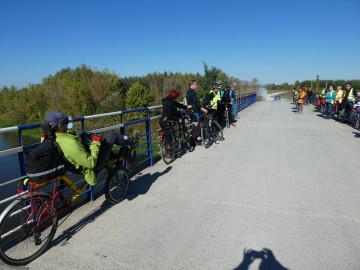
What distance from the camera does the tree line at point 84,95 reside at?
35.1 m

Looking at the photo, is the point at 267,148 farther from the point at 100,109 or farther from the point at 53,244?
the point at 100,109

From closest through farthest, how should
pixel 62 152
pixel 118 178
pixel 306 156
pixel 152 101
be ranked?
pixel 62 152
pixel 118 178
pixel 306 156
pixel 152 101

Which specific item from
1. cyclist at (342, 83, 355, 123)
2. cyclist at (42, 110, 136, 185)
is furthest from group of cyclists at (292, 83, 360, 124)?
cyclist at (42, 110, 136, 185)

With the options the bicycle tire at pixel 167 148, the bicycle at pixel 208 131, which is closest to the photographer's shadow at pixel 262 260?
the bicycle tire at pixel 167 148

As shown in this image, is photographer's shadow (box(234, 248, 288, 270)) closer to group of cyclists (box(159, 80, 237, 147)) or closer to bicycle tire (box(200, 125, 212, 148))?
group of cyclists (box(159, 80, 237, 147))

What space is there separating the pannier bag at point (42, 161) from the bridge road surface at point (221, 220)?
847 mm

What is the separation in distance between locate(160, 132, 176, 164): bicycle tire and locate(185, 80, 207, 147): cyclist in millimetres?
1370

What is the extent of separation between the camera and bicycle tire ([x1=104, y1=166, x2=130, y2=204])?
4301 millimetres

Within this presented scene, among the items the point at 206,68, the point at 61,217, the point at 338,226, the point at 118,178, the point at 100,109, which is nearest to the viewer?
the point at 338,226

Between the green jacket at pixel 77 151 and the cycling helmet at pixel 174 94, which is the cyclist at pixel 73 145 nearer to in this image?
the green jacket at pixel 77 151

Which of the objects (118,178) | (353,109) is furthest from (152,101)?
(118,178)

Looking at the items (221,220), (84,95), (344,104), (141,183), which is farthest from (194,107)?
(84,95)

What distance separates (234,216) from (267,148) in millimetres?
4784

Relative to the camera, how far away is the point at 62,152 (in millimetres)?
3389
